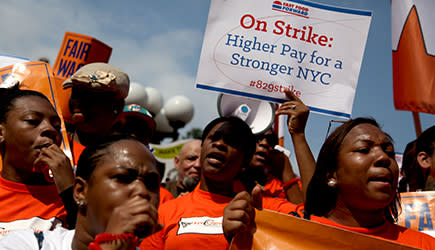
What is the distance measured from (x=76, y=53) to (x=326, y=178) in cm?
299

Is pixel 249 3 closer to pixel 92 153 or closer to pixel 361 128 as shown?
pixel 361 128

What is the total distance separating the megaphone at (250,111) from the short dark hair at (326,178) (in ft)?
5.04

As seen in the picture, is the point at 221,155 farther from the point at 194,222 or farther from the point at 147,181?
the point at 147,181

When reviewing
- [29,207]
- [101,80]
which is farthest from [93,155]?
[101,80]

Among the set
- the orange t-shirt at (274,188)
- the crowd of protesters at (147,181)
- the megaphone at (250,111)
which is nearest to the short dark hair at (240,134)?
the crowd of protesters at (147,181)

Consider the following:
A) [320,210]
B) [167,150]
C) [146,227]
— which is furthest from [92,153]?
[167,150]

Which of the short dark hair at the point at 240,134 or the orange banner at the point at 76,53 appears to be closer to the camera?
the short dark hair at the point at 240,134

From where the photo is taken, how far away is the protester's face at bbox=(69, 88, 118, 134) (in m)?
3.37

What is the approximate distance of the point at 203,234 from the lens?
2779 mm

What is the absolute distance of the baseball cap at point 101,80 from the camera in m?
3.31

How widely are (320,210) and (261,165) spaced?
1.90 metres

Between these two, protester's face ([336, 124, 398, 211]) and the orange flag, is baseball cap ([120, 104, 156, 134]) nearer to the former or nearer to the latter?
protester's face ([336, 124, 398, 211])

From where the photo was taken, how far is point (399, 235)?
255 cm

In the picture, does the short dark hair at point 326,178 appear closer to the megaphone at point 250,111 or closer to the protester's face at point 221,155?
the protester's face at point 221,155
